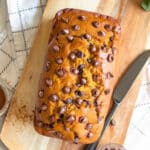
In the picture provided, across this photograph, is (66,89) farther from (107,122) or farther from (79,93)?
(107,122)

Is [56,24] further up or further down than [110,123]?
further up

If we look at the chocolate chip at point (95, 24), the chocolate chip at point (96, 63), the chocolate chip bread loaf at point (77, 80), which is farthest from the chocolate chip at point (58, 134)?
the chocolate chip at point (95, 24)

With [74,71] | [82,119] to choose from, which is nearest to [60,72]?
[74,71]

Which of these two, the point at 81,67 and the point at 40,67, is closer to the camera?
the point at 81,67

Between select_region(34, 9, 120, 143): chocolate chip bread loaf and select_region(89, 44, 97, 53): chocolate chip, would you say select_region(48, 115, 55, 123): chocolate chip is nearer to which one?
select_region(34, 9, 120, 143): chocolate chip bread loaf

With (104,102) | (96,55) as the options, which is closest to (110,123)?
(104,102)

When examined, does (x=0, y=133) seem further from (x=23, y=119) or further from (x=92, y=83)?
(x=92, y=83)
